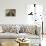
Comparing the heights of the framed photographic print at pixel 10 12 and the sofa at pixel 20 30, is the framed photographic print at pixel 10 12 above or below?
above

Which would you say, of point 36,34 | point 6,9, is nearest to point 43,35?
point 36,34

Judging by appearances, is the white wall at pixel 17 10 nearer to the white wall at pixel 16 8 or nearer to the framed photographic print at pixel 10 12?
the white wall at pixel 16 8

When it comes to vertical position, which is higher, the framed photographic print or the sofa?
the framed photographic print

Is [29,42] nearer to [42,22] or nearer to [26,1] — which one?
[42,22]

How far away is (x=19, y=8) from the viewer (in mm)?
4711

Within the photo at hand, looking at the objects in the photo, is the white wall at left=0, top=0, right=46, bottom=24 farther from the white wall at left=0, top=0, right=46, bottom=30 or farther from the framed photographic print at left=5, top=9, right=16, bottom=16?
the framed photographic print at left=5, top=9, right=16, bottom=16

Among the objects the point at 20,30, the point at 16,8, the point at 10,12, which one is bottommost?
the point at 20,30

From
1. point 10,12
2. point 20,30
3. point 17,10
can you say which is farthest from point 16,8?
point 20,30

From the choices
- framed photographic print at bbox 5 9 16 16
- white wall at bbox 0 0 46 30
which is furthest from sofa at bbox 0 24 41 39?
framed photographic print at bbox 5 9 16 16

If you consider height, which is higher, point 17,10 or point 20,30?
point 17,10

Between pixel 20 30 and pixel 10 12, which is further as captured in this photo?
pixel 10 12

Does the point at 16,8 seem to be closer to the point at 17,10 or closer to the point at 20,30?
the point at 17,10

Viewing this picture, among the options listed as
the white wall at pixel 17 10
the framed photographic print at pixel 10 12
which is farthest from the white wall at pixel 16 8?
the framed photographic print at pixel 10 12

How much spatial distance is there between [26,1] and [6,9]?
2.64 feet
